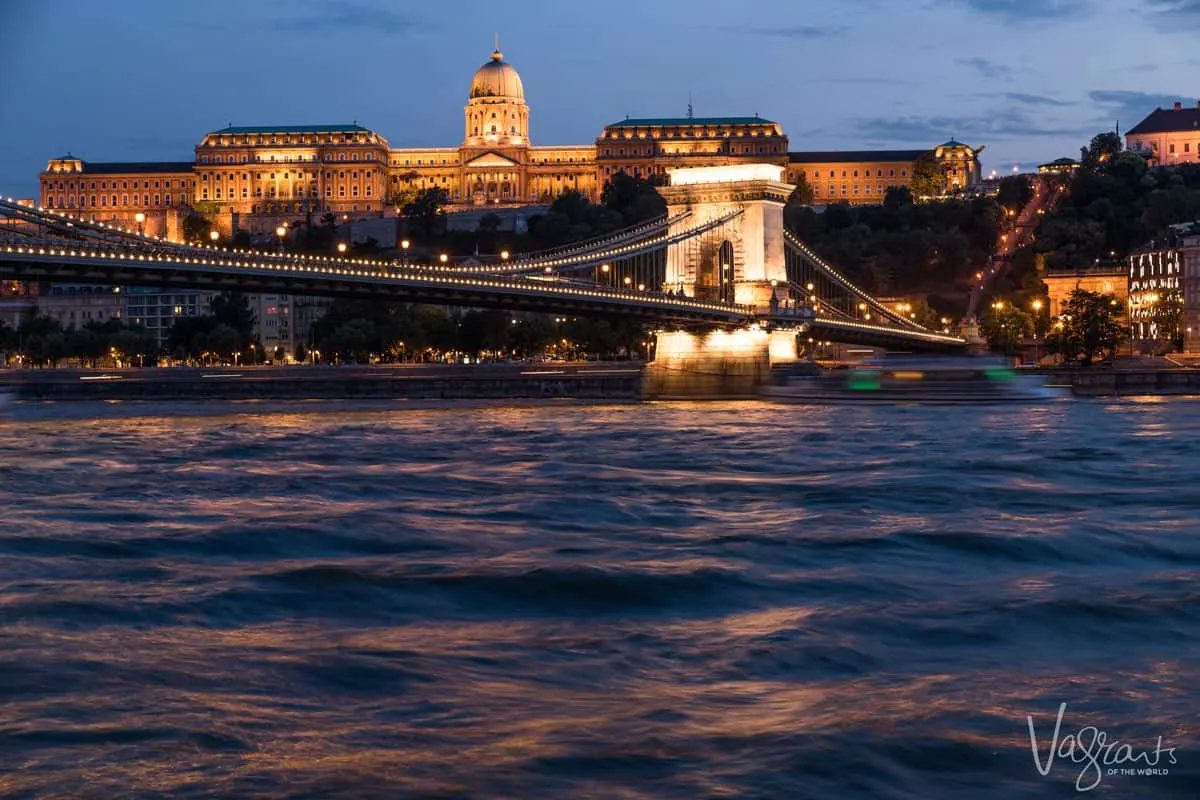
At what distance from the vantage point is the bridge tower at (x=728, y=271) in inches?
2267

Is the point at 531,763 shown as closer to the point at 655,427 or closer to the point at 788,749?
Answer: the point at 788,749

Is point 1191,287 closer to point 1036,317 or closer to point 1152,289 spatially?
point 1152,289

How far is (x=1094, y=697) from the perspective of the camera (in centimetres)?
886

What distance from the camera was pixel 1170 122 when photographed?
164750 mm

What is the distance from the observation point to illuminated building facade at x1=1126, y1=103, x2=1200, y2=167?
162875 mm

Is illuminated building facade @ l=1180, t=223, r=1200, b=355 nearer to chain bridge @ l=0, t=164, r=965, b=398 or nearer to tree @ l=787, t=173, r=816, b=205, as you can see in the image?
chain bridge @ l=0, t=164, r=965, b=398

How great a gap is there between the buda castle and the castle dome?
1125 centimetres

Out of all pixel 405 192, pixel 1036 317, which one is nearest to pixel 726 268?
pixel 1036 317

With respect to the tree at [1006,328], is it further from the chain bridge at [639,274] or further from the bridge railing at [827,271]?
the chain bridge at [639,274]

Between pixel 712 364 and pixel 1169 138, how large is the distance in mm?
119745

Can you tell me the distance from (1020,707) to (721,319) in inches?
1918

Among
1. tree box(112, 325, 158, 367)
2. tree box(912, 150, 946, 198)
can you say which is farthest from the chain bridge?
tree box(912, 150, 946, 198)

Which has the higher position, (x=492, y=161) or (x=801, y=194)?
(x=492, y=161)

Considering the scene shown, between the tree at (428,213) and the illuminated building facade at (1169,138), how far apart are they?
6470 cm
